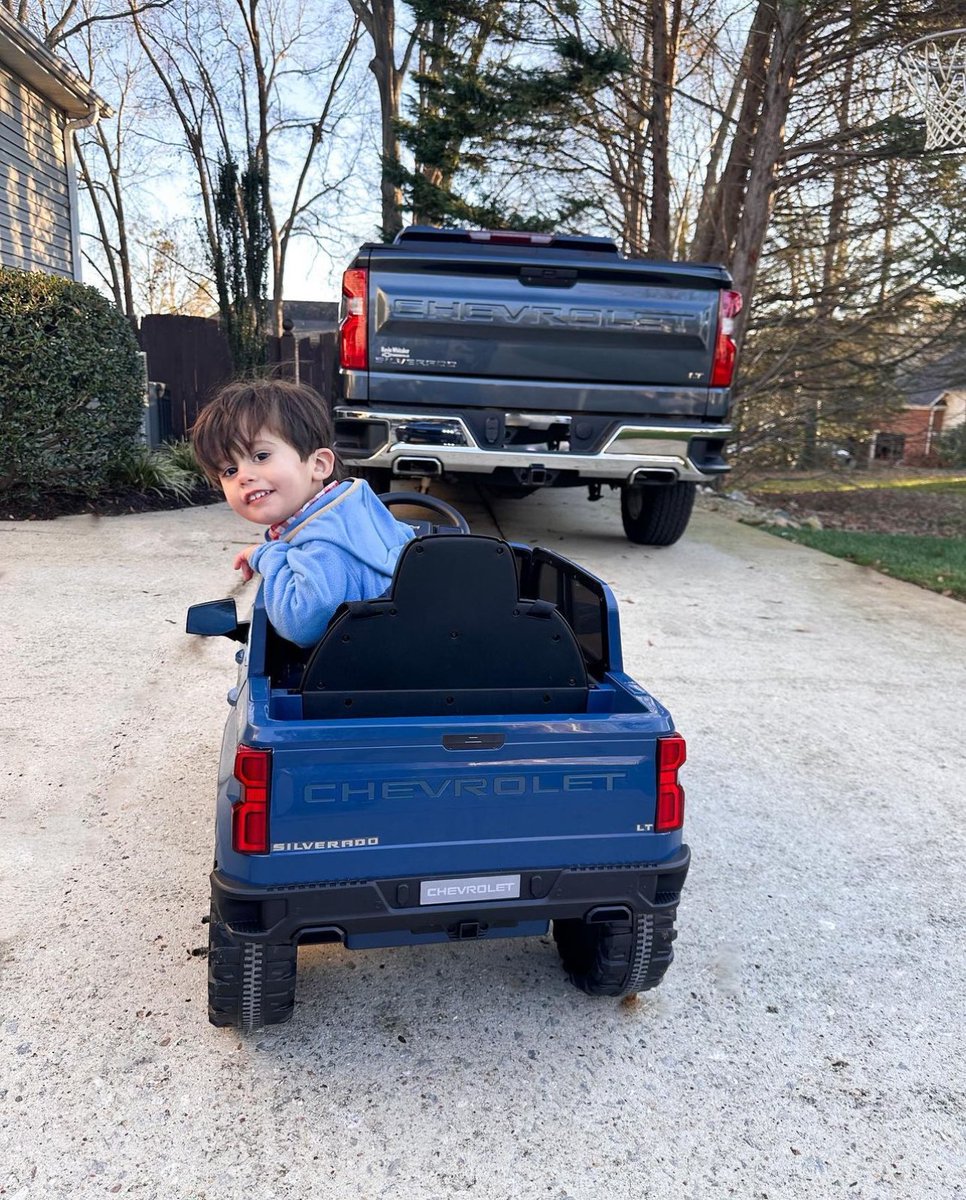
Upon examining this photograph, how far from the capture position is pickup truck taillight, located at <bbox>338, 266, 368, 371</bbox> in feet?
18.4

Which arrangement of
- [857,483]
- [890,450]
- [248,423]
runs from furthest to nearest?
[890,450] → [857,483] → [248,423]

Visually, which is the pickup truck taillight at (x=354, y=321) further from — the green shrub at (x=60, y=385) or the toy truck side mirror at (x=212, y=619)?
the toy truck side mirror at (x=212, y=619)

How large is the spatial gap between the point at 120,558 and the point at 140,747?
310cm


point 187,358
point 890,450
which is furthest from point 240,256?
point 890,450

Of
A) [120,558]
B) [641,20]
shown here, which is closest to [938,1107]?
[120,558]

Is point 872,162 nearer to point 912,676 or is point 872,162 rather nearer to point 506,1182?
point 912,676

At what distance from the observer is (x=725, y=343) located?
5836 mm

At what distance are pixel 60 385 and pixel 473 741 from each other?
6411mm

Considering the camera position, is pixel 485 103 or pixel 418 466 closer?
pixel 418 466

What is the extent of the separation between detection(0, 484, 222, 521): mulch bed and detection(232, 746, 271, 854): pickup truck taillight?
6.24 m

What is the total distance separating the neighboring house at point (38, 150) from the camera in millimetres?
10383

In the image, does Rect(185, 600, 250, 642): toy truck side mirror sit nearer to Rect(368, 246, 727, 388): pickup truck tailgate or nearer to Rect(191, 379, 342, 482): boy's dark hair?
Rect(191, 379, 342, 482): boy's dark hair

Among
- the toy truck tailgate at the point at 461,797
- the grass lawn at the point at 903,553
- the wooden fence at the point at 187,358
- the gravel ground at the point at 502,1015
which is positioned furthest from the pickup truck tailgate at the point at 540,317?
the wooden fence at the point at 187,358

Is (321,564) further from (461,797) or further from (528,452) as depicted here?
(528,452)
